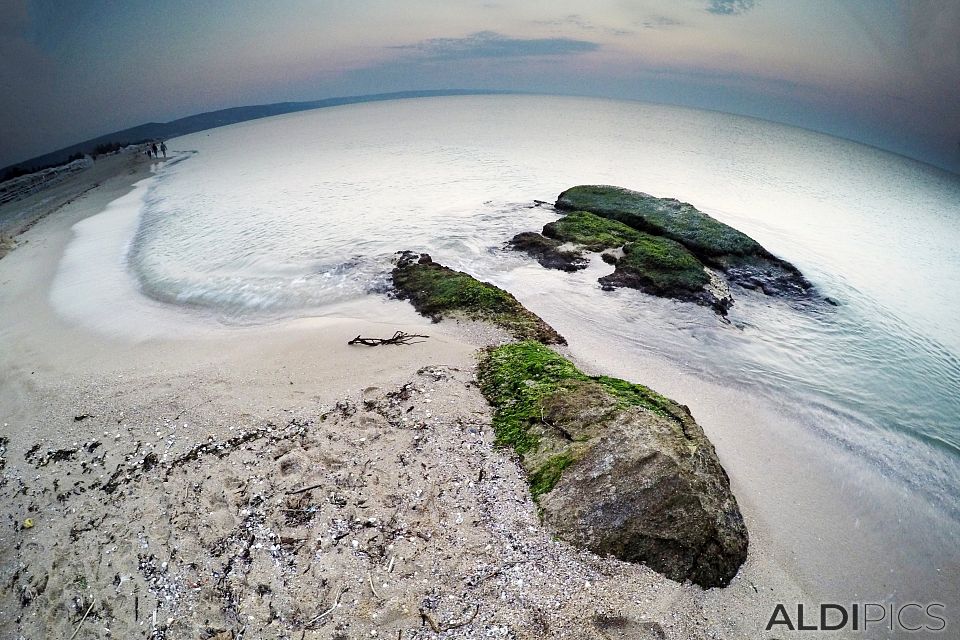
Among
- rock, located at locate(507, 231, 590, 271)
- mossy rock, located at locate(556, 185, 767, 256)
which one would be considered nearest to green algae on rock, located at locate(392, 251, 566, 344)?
rock, located at locate(507, 231, 590, 271)

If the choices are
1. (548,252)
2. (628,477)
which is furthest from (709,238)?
(628,477)

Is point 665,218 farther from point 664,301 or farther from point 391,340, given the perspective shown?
point 391,340

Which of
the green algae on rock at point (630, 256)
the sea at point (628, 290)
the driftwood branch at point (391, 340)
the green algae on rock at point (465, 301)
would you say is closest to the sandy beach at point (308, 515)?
the driftwood branch at point (391, 340)

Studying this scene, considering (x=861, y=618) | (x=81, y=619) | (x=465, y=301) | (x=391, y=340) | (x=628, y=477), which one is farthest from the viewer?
(x=465, y=301)

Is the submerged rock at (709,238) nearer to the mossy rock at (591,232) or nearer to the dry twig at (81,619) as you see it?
the mossy rock at (591,232)

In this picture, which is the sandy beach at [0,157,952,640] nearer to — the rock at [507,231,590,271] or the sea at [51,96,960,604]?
the sea at [51,96,960,604]

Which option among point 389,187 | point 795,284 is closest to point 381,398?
point 795,284
